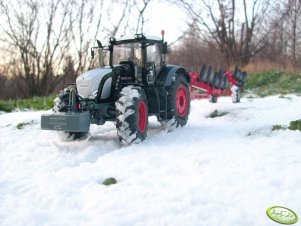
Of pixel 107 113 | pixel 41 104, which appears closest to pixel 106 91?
pixel 107 113

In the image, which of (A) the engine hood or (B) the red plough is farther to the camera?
(B) the red plough

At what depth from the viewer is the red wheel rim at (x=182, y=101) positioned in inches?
324

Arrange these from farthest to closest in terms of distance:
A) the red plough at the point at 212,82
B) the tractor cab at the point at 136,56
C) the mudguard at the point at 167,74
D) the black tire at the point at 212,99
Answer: the black tire at the point at 212,99, the red plough at the point at 212,82, the mudguard at the point at 167,74, the tractor cab at the point at 136,56

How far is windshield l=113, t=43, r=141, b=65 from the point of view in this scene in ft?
24.3

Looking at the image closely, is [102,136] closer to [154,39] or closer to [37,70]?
[154,39]

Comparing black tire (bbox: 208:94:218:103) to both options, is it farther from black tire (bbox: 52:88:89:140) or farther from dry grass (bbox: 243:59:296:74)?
dry grass (bbox: 243:59:296:74)

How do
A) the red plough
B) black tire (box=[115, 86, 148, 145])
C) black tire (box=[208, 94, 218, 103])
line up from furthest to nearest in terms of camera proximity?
black tire (box=[208, 94, 218, 103]) < the red plough < black tire (box=[115, 86, 148, 145])

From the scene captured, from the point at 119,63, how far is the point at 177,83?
129 cm

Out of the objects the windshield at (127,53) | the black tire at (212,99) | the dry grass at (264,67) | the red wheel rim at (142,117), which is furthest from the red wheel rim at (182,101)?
the dry grass at (264,67)

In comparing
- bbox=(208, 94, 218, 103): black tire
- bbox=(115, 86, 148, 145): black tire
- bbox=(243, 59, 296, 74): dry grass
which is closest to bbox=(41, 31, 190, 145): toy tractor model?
bbox=(115, 86, 148, 145): black tire

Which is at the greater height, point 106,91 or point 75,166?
point 106,91

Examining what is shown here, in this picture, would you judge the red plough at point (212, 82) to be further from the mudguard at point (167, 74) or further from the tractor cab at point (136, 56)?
the tractor cab at point (136, 56)

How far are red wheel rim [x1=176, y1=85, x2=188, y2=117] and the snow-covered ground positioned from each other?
117cm

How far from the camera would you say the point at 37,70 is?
69.8ft
